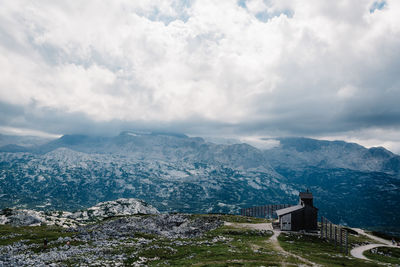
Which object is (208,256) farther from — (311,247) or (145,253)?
(311,247)

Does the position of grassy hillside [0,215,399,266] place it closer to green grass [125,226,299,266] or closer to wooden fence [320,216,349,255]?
green grass [125,226,299,266]

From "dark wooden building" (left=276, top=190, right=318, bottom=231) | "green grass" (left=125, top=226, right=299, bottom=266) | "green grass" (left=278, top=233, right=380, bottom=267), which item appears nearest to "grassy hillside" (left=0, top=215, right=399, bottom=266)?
"green grass" (left=125, top=226, right=299, bottom=266)

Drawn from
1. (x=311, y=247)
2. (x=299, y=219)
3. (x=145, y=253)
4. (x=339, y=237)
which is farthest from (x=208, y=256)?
(x=299, y=219)

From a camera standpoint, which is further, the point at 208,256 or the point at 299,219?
the point at 299,219

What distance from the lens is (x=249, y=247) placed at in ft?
156

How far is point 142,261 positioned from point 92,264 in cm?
725

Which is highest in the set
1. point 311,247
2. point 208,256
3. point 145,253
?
point 208,256

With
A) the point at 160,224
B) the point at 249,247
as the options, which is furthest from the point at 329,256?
the point at 160,224

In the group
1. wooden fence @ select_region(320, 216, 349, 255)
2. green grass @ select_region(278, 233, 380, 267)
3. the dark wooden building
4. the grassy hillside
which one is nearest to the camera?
A: the grassy hillside

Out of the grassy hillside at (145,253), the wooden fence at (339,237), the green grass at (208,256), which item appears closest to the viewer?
the green grass at (208,256)

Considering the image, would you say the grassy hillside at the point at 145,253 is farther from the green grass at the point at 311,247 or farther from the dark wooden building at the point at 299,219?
the dark wooden building at the point at 299,219

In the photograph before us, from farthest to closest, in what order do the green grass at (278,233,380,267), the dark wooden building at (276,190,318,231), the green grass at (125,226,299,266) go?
the dark wooden building at (276,190,318,231), the green grass at (278,233,380,267), the green grass at (125,226,299,266)

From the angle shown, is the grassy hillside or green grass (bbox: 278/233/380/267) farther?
green grass (bbox: 278/233/380/267)

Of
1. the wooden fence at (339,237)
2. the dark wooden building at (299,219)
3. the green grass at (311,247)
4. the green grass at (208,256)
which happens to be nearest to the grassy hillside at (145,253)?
the green grass at (208,256)
